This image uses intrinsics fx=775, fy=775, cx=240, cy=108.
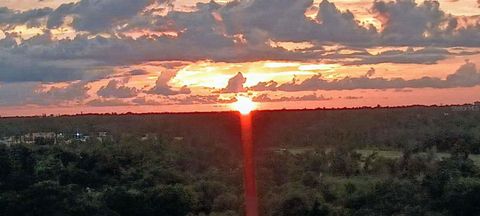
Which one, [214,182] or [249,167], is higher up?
[249,167]

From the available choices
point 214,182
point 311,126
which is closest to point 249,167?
point 214,182

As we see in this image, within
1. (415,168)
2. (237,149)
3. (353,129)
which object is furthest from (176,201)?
(353,129)

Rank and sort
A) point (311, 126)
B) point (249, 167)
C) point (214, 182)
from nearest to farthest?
point (214, 182)
point (249, 167)
point (311, 126)

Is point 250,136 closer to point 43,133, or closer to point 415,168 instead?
point 415,168

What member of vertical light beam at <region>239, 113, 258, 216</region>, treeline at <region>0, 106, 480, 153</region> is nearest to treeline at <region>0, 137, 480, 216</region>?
vertical light beam at <region>239, 113, 258, 216</region>

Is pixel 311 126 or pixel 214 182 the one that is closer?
pixel 214 182

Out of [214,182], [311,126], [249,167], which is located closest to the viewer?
[214,182]

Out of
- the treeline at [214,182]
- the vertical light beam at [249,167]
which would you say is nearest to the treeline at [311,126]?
the vertical light beam at [249,167]

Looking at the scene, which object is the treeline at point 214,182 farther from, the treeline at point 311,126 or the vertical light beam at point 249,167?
the treeline at point 311,126

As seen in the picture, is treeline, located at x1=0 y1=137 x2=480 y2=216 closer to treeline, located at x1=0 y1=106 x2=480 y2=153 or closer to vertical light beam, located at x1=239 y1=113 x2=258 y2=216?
vertical light beam, located at x1=239 y1=113 x2=258 y2=216

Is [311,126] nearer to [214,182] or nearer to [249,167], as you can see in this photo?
[249,167]
